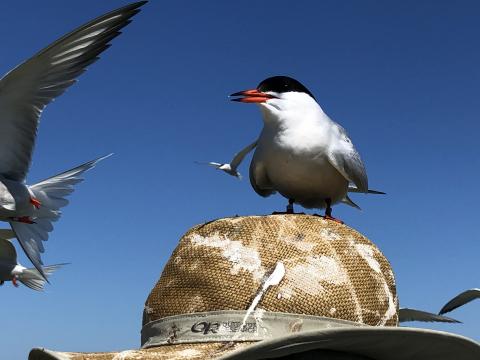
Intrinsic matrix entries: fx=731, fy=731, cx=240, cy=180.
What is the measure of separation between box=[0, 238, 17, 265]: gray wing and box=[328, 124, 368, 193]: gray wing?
6583mm

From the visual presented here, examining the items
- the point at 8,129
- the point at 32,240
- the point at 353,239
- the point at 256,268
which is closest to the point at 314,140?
the point at 353,239

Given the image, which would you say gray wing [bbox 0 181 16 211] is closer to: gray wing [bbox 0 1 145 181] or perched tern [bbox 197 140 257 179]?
gray wing [bbox 0 1 145 181]

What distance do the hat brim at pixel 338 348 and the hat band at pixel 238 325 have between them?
0.03 m

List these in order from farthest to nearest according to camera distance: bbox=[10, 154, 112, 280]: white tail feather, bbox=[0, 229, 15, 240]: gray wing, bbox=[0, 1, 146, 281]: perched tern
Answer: bbox=[0, 229, 15, 240]: gray wing < bbox=[10, 154, 112, 280]: white tail feather < bbox=[0, 1, 146, 281]: perched tern

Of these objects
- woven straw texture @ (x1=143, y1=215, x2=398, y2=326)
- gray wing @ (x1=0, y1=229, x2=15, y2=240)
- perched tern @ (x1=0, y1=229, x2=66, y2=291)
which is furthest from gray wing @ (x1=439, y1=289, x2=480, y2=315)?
perched tern @ (x1=0, y1=229, x2=66, y2=291)

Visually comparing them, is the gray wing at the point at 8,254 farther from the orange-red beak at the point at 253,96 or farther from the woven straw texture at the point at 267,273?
the woven straw texture at the point at 267,273

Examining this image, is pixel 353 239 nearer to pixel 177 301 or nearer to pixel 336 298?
pixel 336 298

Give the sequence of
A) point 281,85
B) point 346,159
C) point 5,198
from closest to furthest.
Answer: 1. point 346,159
2. point 281,85
3. point 5,198

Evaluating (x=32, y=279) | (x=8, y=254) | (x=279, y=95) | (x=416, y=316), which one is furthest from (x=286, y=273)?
(x=32, y=279)

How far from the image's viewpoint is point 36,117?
6.68 meters

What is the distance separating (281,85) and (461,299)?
205 cm

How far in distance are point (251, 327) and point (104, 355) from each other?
484mm

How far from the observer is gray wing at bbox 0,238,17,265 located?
30.3ft

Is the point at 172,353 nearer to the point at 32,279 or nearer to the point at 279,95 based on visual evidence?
the point at 279,95
